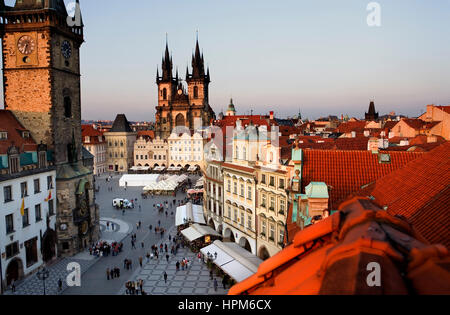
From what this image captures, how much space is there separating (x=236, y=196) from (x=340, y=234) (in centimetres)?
2981

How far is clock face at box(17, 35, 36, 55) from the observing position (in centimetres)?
3072

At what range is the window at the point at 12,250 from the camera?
25.8 meters

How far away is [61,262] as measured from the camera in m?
31.0

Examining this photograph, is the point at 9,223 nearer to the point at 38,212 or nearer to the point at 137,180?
the point at 38,212

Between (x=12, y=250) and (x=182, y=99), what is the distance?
86859mm

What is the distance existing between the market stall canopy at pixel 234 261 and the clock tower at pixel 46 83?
42.5 ft

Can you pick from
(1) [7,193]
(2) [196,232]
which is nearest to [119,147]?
(2) [196,232]

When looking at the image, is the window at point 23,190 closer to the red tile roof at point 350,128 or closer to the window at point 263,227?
the window at point 263,227

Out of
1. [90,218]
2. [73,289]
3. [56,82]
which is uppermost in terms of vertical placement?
[56,82]

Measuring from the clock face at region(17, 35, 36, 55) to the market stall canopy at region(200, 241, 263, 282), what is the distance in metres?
22.3

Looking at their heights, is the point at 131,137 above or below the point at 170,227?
above

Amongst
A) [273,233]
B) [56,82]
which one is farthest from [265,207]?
[56,82]

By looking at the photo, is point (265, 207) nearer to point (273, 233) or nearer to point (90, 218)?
point (273, 233)
